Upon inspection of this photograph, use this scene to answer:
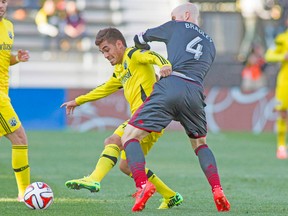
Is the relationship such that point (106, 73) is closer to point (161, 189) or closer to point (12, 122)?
point (12, 122)

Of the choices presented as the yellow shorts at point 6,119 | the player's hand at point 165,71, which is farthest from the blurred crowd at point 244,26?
the player's hand at point 165,71

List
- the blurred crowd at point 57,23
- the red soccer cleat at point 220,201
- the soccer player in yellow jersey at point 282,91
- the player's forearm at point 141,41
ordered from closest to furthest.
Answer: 1. the red soccer cleat at point 220,201
2. the player's forearm at point 141,41
3. the soccer player in yellow jersey at point 282,91
4. the blurred crowd at point 57,23

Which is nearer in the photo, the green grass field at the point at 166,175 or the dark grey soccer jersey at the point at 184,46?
the dark grey soccer jersey at the point at 184,46

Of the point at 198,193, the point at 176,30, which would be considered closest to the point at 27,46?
the point at 198,193

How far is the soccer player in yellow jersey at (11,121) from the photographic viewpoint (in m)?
8.49

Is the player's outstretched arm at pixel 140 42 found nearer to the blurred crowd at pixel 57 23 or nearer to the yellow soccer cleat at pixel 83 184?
the yellow soccer cleat at pixel 83 184

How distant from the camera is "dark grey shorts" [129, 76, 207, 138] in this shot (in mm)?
7617

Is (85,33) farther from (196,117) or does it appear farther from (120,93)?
(196,117)

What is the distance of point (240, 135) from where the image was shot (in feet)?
70.2

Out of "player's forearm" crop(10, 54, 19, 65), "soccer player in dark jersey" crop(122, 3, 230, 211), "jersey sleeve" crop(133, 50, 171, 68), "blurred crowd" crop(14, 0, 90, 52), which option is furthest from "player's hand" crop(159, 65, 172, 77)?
"blurred crowd" crop(14, 0, 90, 52)

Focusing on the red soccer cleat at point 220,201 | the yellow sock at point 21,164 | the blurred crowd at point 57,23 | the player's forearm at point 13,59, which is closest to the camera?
the red soccer cleat at point 220,201

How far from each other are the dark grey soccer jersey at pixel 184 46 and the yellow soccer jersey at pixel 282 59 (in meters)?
7.17

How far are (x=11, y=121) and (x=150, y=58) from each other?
5.02 ft

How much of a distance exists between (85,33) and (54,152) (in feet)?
37.0
